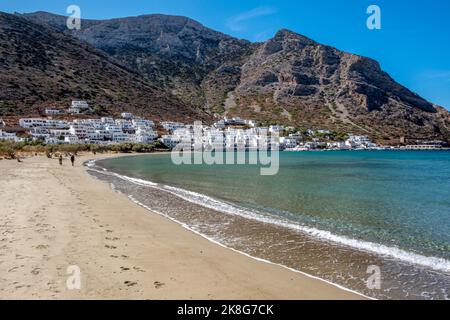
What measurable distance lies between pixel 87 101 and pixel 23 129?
31.2 meters

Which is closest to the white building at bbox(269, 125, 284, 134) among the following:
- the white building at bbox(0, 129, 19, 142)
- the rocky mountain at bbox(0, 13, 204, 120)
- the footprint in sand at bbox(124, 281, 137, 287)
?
the rocky mountain at bbox(0, 13, 204, 120)

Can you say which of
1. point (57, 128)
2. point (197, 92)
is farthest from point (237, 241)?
point (197, 92)

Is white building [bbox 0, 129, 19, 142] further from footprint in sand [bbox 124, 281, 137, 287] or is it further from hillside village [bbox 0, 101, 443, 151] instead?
footprint in sand [bbox 124, 281, 137, 287]

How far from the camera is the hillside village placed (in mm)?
89562

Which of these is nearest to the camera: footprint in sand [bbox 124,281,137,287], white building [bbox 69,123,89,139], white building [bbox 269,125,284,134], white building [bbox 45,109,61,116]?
footprint in sand [bbox 124,281,137,287]

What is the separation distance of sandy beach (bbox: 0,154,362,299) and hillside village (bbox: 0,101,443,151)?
72847 millimetres

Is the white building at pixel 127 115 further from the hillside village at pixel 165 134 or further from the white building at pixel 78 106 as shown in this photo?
the white building at pixel 78 106

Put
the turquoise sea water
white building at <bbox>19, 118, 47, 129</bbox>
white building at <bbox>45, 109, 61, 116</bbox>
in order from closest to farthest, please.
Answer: the turquoise sea water < white building at <bbox>19, 118, 47, 129</bbox> < white building at <bbox>45, 109, 61, 116</bbox>

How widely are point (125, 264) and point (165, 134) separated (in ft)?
361

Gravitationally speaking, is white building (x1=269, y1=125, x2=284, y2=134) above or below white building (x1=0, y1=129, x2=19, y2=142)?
above

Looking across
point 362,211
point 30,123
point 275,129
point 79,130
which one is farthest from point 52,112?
point 362,211

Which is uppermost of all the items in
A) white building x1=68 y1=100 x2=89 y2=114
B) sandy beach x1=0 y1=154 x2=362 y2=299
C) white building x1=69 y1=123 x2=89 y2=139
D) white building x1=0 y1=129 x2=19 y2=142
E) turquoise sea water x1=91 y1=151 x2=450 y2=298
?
white building x1=68 y1=100 x2=89 y2=114

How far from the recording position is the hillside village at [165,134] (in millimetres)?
89562

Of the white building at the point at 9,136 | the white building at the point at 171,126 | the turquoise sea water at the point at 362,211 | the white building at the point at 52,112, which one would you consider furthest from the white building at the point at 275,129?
the turquoise sea water at the point at 362,211
